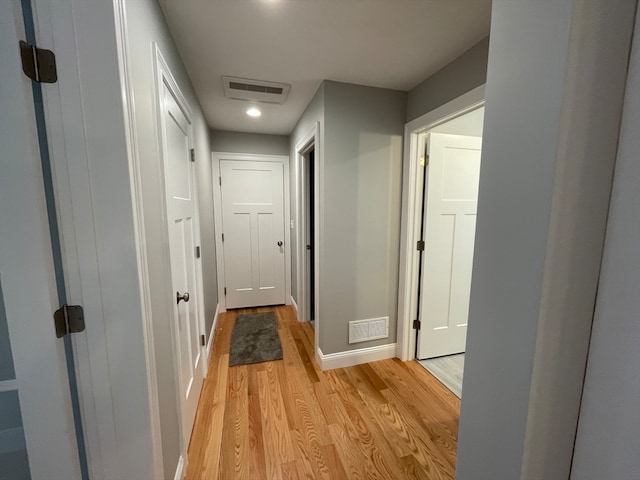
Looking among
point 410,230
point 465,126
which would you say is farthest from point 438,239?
point 465,126

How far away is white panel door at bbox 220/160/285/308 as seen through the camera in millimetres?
3229

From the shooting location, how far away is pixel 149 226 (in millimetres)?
992

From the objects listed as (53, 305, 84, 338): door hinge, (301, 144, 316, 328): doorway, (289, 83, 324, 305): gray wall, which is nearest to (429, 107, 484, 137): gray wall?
(289, 83, 324, 305): gray wall

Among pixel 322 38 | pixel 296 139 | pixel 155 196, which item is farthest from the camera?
pixel 296 139

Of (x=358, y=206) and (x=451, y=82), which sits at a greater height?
(x=451, y=82)

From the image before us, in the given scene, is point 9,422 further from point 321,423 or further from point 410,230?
point 410,230

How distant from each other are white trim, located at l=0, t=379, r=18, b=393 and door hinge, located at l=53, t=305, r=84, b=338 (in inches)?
8.7

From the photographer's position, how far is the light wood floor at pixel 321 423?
135 centimetres

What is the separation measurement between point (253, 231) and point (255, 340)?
4.53 feet

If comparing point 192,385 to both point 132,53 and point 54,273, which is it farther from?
point 132,53

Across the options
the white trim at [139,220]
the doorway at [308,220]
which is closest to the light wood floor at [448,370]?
the doorway at [308,220]

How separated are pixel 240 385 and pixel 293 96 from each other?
242cm

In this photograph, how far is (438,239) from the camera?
85.1 inches

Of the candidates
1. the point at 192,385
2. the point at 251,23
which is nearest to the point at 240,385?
the point at 192,385
